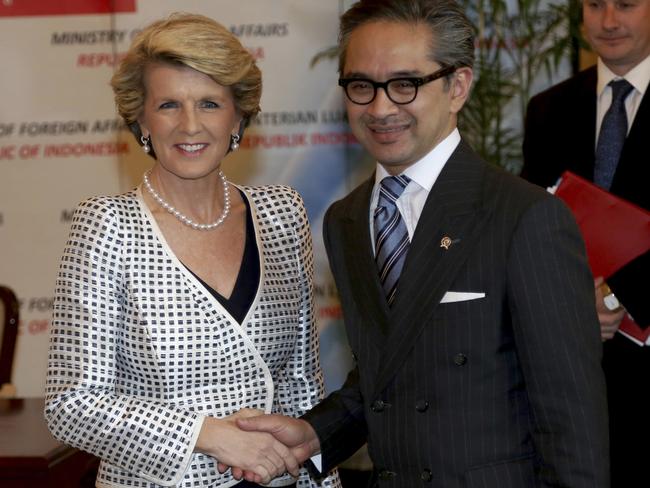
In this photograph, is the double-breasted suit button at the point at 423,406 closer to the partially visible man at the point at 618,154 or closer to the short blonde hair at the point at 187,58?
the short blonde hair at the point at 187,58

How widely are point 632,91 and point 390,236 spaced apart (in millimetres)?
1701

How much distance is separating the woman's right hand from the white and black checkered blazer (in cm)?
4

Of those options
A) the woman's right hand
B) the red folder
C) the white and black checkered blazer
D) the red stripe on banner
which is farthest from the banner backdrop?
the woman's right hand

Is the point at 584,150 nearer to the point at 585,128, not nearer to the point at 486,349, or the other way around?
the point at 585,128

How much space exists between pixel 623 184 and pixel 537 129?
0.45 metres

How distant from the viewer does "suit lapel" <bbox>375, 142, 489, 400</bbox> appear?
201 cm

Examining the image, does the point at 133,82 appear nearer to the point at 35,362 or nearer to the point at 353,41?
the point at 353,41

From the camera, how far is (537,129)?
3717 mm

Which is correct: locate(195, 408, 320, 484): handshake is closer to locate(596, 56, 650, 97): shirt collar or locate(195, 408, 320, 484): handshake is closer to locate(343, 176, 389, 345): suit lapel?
locate(343, 176, 389, 345): suit lapel

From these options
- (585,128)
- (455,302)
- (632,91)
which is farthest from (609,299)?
(455,302)

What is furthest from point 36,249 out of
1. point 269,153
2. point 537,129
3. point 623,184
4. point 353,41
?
point 353,41

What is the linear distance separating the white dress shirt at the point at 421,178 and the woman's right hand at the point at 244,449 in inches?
24.4

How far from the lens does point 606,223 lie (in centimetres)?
319

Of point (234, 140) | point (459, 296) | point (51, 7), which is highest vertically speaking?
point (51, 7)
